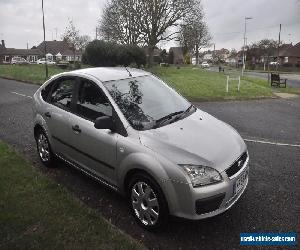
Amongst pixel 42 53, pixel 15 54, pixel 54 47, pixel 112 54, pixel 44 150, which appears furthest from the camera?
pixel 54 47

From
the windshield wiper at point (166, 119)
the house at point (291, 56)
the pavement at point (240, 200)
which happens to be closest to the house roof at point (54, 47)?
the house at point (291, 56)

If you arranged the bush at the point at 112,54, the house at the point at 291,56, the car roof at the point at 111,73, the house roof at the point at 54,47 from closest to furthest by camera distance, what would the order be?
the car roof at the point at 111,73 < the bush at the point at 112,54 < the house at the point at 291,56 < the house roof at the point at 54,47

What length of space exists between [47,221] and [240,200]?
2.66 meters

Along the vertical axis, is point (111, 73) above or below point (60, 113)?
above

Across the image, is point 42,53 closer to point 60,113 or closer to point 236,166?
point 60,113

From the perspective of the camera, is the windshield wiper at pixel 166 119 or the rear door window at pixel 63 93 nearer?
the windshield wiper at pixel 166 119

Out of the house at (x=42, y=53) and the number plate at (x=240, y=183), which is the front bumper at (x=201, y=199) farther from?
the house at (x=42, y=53)

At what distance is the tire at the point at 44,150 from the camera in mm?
5891

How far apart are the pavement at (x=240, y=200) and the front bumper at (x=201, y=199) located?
17cm

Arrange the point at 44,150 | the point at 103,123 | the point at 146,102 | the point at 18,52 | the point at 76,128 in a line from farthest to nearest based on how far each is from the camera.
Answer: the point at 18,52
the point at 44,150
the point at 76,128
the point at 146,102
the point at 103,123

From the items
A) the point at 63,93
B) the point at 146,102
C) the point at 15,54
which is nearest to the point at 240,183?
the point at 146,102

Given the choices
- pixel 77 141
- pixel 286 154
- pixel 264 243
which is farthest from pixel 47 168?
pixel 286 154

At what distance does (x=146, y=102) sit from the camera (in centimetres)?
474

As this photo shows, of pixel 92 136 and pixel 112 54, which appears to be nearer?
pixel 92 136
